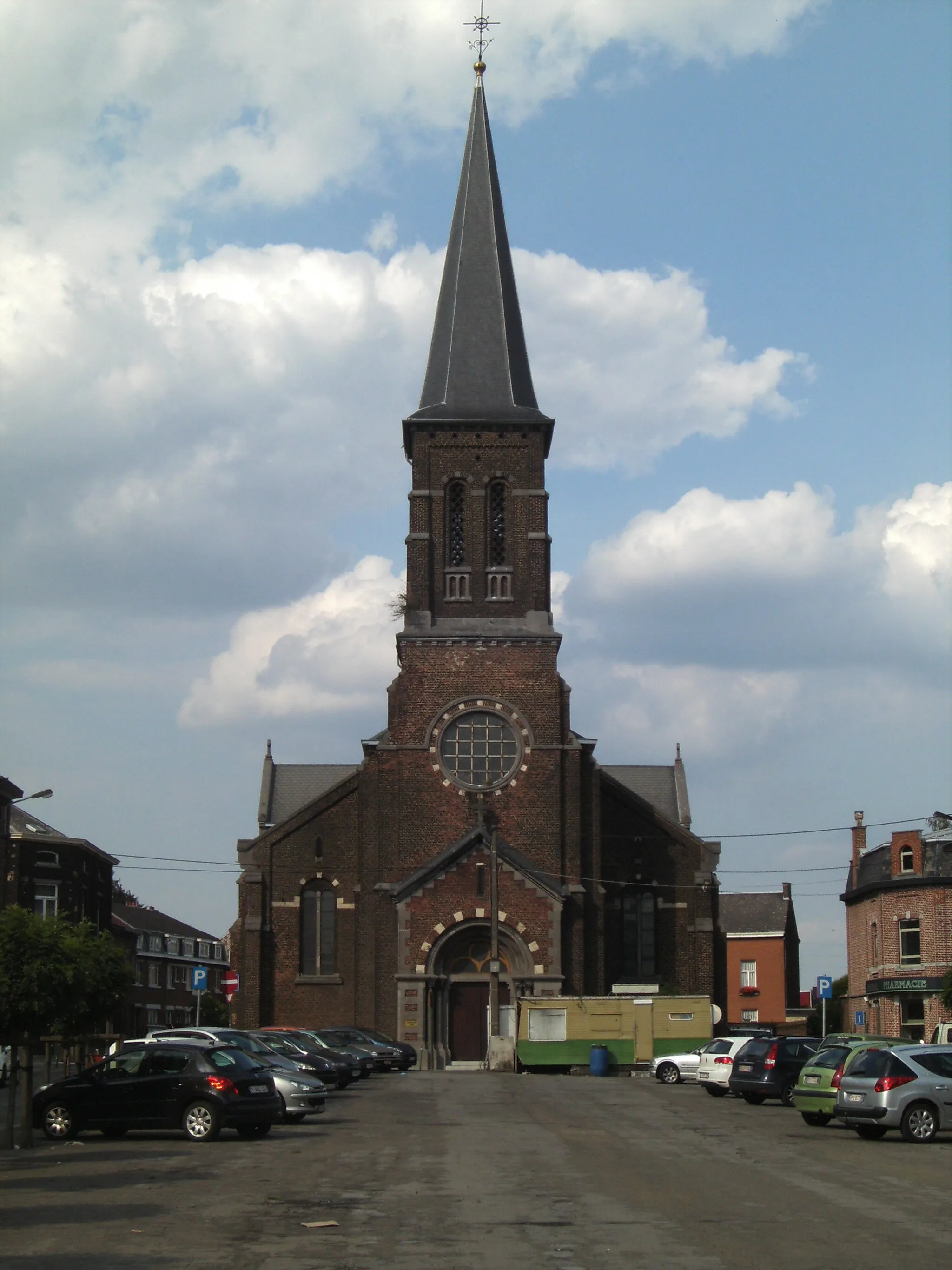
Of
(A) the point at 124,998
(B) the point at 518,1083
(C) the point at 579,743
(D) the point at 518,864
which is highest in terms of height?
(C) the point at 579,743

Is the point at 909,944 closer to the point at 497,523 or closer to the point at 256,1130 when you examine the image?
the point at 497,523

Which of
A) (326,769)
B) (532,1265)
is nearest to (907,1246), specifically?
(532,1265)

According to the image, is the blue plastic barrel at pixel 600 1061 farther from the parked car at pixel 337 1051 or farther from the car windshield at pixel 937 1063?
the car windshield at pixel 937 1063

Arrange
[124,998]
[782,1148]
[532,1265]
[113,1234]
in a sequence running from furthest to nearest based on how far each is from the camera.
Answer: [124,998], [782,1148], [113,1234], [532,1265]

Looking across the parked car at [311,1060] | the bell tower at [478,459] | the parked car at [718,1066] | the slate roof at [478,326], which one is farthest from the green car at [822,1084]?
the slate roof at [478,326]

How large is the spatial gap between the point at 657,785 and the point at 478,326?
2279cm

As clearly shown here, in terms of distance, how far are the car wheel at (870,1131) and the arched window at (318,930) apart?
3152 cm

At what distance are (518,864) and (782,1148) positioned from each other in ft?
94.6

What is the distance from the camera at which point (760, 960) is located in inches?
3750

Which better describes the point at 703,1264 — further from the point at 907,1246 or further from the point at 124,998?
the point at 124,998

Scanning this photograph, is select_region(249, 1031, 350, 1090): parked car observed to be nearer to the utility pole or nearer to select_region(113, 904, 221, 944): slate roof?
the utility pole

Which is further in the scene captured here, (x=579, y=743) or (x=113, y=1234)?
(x=579, y=743)

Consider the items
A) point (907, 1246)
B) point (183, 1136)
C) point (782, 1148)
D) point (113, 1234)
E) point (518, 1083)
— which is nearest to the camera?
point (907, 1246)

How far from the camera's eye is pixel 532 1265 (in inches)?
459
